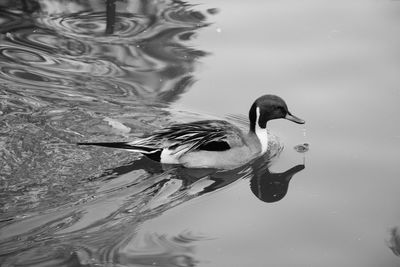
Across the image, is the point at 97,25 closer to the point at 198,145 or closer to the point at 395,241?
the point at 198,145

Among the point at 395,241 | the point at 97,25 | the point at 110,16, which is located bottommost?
the point at 395,241

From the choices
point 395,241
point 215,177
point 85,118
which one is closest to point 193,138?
point 215,177

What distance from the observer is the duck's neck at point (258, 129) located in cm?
881

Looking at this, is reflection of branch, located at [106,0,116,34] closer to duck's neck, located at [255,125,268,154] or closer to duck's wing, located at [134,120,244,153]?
duck's wing, located at [134,120,244,153]

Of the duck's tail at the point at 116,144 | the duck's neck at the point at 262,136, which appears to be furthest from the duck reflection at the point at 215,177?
the duck's tail at the point at 116,144

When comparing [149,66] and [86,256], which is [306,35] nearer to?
[149,66]

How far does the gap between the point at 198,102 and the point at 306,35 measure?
91.9 inches

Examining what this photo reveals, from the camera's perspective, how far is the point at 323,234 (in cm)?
702

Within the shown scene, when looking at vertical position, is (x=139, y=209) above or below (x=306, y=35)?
below

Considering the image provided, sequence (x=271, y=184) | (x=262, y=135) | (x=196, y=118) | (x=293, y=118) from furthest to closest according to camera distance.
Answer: (x=196, y=118) < (x=262, y=135) < (x=293, y=118) < (x=271, y=184)

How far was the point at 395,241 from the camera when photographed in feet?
22.7

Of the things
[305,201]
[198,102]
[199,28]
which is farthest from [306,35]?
[305,201]

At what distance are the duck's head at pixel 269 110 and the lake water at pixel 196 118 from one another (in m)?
0.32

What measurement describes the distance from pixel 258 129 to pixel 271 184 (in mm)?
994
